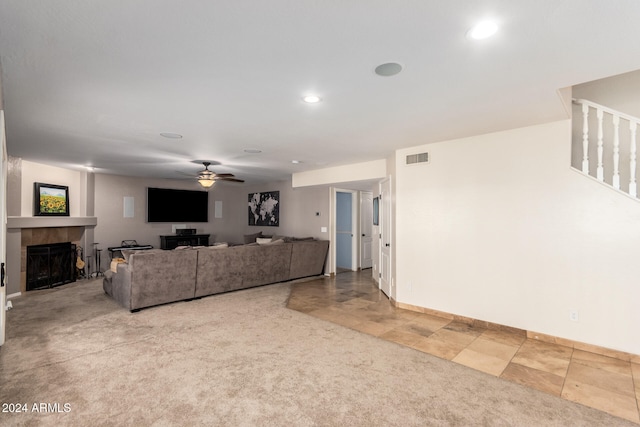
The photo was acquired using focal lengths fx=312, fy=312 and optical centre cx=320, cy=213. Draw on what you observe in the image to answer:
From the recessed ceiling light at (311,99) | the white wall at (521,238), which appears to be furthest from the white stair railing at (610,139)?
the recessed ceiling light at (311,99)

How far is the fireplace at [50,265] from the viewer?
577 centimetres

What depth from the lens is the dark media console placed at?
27.0ft

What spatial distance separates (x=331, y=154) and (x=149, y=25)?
357 centimetres

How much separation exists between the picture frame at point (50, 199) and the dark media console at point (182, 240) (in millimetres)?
2148

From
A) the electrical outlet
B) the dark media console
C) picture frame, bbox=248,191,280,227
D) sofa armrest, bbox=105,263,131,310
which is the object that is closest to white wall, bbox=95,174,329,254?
picture frame, bbox=248,191,280,227

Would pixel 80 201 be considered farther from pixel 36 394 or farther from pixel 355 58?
pixel 355 58

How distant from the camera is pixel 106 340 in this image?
338 centimetres

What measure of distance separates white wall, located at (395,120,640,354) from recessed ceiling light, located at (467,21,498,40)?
2.26m

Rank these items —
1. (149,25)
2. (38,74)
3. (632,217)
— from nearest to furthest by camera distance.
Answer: (149,25) → (38,74) → (632,217)

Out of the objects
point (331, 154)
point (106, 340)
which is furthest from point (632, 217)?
point (106, 340)

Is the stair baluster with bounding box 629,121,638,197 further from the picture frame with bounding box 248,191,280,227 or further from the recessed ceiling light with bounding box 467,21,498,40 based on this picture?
the picture frame with bounding box 248,191,280,227

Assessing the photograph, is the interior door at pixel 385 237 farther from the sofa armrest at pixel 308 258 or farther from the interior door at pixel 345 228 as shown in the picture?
the interior door at pixel 345 228

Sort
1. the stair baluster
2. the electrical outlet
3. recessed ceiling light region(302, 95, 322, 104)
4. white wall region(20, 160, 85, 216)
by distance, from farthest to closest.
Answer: white wall region(20, 160, 85, 216) < the electrical outlet < the stair baluster < recessed ceiling light region(302, 95, 322, 104)

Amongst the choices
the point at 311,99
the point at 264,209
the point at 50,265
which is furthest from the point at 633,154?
the point at 50,265
